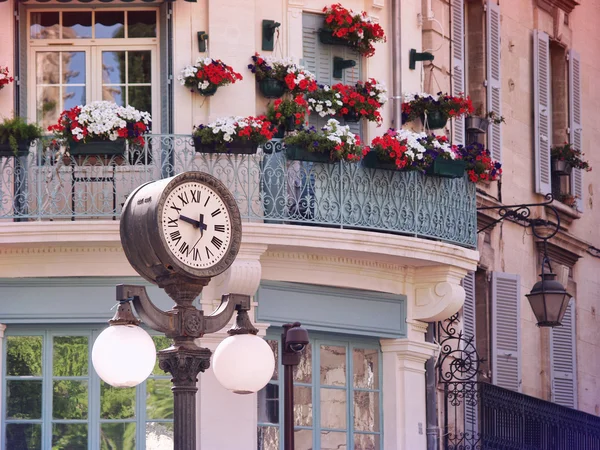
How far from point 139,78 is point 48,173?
1.52 m

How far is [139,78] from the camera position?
17047 mm

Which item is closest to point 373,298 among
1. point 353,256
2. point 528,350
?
point 353,256

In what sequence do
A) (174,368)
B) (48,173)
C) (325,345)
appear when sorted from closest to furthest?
(174,368)
(48,173)
(325,345)

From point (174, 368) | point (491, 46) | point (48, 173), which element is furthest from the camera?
point (491, 46)

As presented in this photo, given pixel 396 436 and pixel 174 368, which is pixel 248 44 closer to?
pixel 396 436

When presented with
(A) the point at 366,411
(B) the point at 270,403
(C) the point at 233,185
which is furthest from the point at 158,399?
(A) the point at 366,411

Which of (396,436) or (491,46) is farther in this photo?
(491,46)

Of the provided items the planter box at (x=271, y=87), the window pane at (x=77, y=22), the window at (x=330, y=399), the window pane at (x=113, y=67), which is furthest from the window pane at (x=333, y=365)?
the window pane at (x=77, y=22)

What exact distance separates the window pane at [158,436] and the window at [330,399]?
88 cm

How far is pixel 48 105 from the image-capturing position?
55.9ft

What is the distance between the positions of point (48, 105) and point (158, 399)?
3.02 m

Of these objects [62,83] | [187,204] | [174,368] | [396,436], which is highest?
[62,83]

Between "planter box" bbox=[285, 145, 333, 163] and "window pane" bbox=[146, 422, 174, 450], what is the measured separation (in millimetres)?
2697

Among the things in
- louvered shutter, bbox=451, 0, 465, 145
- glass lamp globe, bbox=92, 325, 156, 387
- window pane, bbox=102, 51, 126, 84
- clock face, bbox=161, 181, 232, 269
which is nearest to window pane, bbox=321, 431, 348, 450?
window pane, bbox=102, 51, 126, 84
